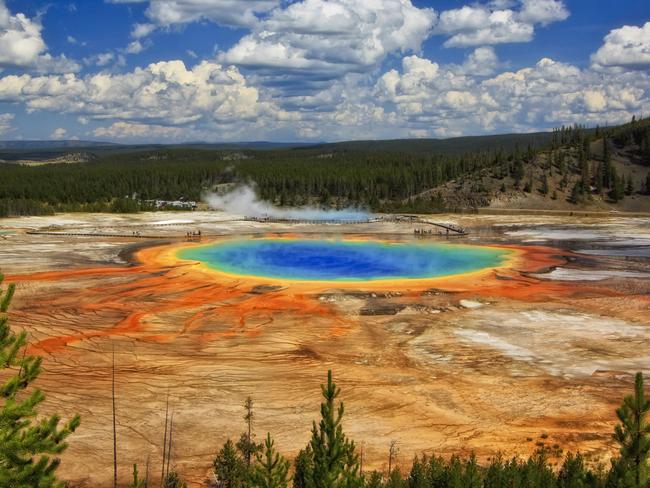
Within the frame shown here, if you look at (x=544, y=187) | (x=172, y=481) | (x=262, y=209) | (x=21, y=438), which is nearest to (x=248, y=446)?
(x=172, y=481)

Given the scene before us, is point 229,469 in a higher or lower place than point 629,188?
lower

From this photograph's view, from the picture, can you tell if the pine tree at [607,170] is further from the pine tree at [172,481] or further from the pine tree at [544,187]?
the pine tree at [172,481]

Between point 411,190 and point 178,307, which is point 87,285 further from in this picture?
point 411,190

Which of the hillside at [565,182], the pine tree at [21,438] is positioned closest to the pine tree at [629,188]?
the hillside at [565,182]

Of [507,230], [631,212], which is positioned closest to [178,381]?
[507,230]

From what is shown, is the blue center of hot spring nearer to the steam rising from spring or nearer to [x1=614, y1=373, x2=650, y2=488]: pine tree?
the steam rising from spring

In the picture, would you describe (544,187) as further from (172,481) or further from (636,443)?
(636,443)

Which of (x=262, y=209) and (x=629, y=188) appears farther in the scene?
(x=262, y=209)

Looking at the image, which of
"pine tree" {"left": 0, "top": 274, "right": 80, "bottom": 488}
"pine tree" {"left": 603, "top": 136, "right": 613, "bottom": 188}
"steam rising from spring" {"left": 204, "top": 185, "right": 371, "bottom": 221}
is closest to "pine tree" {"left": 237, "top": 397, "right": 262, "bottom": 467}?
"pine tree" {"left": 0, "top": 274, "right": 80, "bottom": 488}
